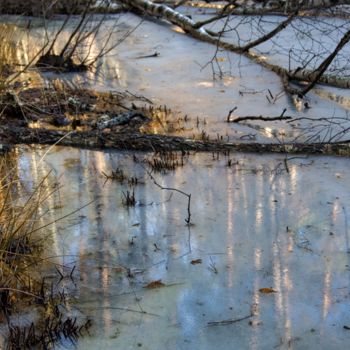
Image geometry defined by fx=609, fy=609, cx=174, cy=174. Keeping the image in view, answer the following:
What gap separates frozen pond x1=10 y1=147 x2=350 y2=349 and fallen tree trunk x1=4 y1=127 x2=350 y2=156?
0.18 meters

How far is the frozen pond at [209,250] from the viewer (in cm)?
291

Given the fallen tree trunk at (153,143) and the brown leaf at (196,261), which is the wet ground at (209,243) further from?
the fallen tree trunk at (153,143)

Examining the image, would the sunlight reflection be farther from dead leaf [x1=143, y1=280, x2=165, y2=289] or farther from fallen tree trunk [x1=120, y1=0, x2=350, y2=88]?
fallen tree trunk [x1=120, y1=0, x2=350, y2=88]

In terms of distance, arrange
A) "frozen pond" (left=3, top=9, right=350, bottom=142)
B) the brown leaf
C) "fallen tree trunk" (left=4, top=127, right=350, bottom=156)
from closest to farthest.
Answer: the brown leaf < "fallen tree trunk" (left=4, top=127, right=350, bottom=156) < "frozen pond" (left=3, top=9, right=350, bottom=142)

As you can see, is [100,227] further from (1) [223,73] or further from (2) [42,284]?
(1) [223,73]

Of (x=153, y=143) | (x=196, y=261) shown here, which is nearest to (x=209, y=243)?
(x=196, y=261)

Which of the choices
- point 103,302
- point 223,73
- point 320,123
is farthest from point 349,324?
point 223,73

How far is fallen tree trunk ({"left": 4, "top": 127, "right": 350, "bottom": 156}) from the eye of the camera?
5.39 m

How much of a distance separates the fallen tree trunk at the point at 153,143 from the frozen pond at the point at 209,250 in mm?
Result: 178

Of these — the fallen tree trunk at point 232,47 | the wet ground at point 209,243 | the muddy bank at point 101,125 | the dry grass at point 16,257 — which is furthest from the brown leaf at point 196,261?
the fallen tree trunk at point 232,47

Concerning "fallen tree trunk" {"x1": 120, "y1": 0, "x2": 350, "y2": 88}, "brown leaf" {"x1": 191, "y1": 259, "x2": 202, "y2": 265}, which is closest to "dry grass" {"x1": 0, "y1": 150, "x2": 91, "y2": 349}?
"brown leaf" {"x1": 191, "y1": 259, "x2": 202, "y2": 265}

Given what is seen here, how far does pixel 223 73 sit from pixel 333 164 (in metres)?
3.93

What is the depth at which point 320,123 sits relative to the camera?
246 inches

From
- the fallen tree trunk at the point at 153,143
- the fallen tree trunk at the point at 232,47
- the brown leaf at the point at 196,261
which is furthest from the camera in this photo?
the fallen tree trunk at the point at 232,47
